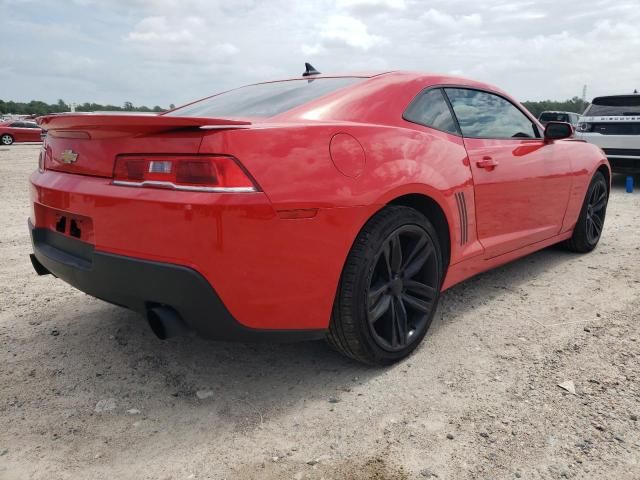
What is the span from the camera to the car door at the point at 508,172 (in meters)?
3.06

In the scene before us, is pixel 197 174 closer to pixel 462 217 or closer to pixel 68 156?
pixel 68 156

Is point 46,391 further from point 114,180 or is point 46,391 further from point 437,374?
point 437,374

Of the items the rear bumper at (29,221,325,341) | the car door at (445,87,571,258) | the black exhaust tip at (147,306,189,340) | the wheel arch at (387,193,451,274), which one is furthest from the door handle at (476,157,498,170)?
the black exhaust tip at (147,306,189,340)

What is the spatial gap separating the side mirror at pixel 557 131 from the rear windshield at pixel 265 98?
5.77ft

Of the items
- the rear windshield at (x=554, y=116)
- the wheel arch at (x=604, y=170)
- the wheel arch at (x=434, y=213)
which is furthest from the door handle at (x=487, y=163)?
the rear windshield at (x=554, y=116)

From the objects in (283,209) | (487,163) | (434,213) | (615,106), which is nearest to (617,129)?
(615,106)

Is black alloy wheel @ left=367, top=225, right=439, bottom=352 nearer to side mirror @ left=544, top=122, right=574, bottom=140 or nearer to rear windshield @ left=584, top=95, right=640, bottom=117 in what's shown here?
side mirror @ left=544, top=122, right=574, bottom=140

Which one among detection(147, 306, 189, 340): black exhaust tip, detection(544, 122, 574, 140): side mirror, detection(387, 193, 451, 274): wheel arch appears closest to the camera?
detection(147, 306, 189, 340): black exhaust tip

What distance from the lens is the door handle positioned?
300cm

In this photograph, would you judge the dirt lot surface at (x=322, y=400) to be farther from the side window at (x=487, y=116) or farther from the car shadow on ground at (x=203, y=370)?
the side window at (x=487, y=116)

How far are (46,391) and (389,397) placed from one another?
1.54 meters

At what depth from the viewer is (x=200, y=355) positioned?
2.70 metres

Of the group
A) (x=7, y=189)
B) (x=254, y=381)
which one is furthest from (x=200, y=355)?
(x=7, y=189)

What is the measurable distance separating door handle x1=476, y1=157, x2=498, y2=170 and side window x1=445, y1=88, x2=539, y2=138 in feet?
0.52
